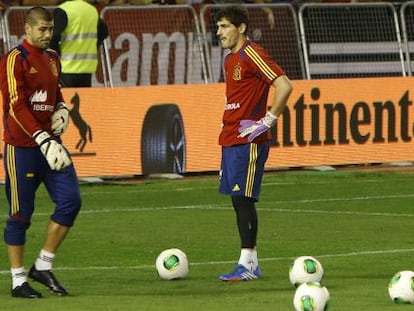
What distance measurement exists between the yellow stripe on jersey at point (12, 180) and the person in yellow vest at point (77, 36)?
9.55 meters

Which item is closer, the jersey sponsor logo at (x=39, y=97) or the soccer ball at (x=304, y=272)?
the jersey sponsor logo at (x=39, y=97)

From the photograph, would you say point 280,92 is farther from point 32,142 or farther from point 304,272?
point 32,142

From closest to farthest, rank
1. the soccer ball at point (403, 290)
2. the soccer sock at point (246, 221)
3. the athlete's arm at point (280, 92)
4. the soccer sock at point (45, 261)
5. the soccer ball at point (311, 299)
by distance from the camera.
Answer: the soccer ball at point (311, 299) < the soccer ball at point (403, 290) < the soccer sock at point (45, 261) < the athlete's arm at point (280, 92) < the soccer sock at point (246, 221)

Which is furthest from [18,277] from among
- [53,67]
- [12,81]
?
[53,67]

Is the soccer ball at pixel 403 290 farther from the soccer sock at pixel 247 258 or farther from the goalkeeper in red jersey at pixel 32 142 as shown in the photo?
the goalkeeper in red jersey at pixel 32 142

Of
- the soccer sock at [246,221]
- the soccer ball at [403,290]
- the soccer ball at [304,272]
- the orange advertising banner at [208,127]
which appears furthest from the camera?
the orange advertising banner at [208,127]

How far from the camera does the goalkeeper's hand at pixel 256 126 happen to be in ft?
40.6

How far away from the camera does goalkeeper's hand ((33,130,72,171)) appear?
11156 mm

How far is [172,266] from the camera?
487 inches

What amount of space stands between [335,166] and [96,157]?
3994 millimetres

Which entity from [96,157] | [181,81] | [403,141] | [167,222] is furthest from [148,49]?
[167,222]

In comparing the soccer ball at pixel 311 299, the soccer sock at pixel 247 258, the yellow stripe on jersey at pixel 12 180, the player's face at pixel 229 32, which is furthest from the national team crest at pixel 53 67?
the soccer ball at pixel 311 299

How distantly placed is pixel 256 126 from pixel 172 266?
4.38ft

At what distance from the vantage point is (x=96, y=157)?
21.4 metres
